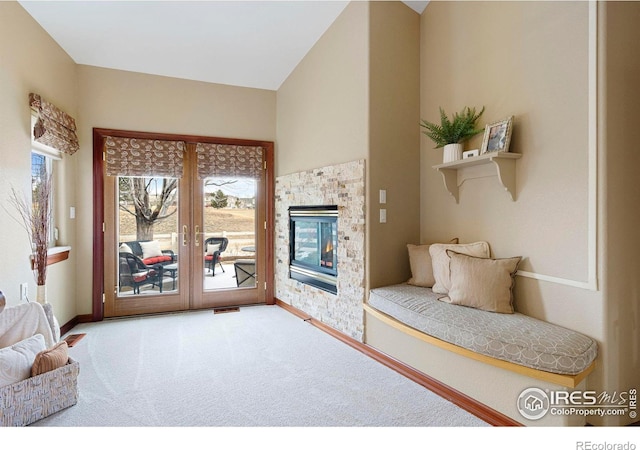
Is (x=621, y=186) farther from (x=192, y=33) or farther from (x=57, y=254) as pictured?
(x=57, y=254)

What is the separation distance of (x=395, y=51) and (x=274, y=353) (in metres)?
2.96

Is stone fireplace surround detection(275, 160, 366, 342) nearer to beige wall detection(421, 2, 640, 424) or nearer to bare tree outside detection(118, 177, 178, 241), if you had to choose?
beige wall detection(421, 2, 640, 424)

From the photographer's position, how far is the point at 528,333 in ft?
6.62

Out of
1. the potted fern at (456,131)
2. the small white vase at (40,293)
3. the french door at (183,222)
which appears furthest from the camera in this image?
the french door at (183,222)

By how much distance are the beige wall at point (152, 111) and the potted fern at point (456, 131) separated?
2573 mm

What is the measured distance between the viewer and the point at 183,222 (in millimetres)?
4371

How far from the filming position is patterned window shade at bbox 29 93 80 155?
3.05 meters

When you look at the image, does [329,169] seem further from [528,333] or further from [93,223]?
[93,223]

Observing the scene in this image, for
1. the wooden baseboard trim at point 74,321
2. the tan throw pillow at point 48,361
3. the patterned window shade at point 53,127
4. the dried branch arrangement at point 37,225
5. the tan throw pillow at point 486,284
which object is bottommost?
the wooden baseboard trim at point 74,321

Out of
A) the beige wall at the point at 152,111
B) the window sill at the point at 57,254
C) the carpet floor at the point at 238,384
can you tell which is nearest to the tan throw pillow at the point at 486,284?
the carpet floor at the point at 238,384

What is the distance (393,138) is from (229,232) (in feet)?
8.23

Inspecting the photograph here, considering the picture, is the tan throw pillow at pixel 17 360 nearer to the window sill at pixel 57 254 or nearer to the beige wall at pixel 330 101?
the window sill at pixel 57 254

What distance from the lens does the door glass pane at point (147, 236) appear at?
4.17 metres

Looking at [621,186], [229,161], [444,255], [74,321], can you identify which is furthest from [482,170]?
[74,321]
